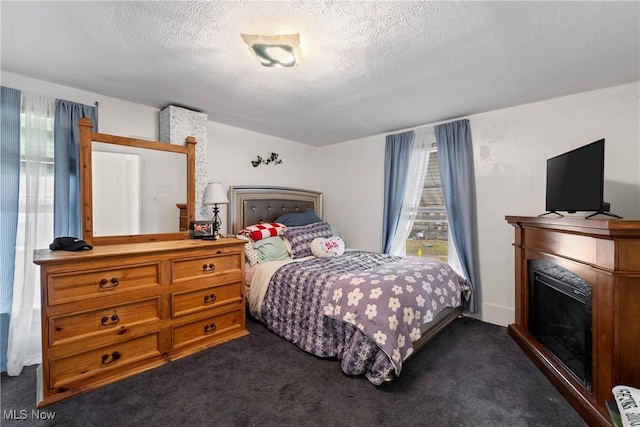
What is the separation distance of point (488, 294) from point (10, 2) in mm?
4303

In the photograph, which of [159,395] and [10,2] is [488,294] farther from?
[10,2]

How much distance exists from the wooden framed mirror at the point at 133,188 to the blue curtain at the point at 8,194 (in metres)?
0.40

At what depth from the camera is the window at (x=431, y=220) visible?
3.53 metres

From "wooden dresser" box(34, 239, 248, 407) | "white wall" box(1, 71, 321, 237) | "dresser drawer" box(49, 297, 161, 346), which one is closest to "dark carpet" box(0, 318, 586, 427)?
"wooden dresser" box(34, 239, 248, 407)

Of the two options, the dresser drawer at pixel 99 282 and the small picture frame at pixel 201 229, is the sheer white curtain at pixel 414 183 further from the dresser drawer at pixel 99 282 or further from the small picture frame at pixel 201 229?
the dresser drawer at pixel 99 282

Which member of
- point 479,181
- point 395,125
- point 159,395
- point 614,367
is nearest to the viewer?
point 614,367

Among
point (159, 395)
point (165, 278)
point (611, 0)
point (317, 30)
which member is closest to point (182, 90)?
point (317, 30)

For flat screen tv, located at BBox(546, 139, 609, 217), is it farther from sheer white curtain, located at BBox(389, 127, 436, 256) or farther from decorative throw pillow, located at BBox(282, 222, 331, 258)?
decorative throw pillow, located at BBox(282, 222, 331, 258)

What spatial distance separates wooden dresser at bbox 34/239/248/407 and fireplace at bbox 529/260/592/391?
102 inches

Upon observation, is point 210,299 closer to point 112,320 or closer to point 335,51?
point 112,320

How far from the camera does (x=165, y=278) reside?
2.17 m

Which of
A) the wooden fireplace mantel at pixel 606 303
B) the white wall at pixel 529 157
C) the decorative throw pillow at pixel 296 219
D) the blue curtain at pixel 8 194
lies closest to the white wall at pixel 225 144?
the blue curtain at pixel 8 194

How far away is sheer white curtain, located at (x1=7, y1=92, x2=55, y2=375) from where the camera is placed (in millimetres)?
2141

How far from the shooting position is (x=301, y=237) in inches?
129
